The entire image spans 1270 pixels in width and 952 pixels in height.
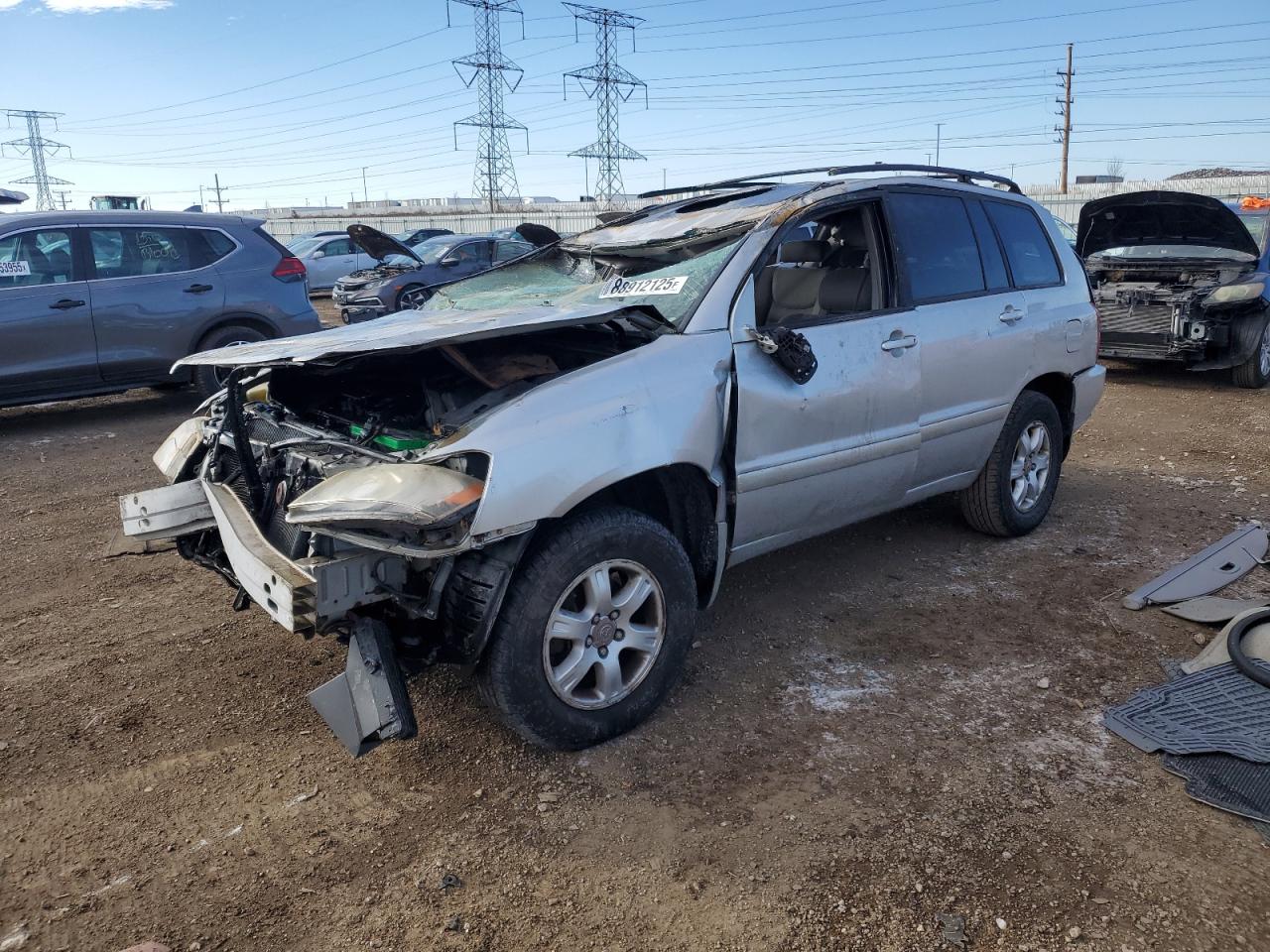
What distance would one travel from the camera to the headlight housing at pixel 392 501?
2.51 meters

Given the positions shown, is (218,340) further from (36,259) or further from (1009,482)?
(1009,482)

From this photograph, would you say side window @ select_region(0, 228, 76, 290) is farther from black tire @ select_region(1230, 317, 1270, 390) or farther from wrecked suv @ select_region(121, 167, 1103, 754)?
black tire @ select_region(1230, 317, 1270, 390)

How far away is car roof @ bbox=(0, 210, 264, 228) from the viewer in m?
7.30

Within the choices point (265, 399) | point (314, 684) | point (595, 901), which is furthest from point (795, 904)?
point (265, 399)

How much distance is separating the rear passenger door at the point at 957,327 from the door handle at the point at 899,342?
0.08 metres

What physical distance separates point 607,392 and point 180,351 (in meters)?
6.16

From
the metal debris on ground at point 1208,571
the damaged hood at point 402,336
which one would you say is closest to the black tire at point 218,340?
the damaged hood at point 402,336

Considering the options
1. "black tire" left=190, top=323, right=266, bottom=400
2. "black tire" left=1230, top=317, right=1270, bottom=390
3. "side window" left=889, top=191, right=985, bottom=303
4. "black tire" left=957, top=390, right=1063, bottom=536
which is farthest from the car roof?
"black tire" left=1230, top=317, right=1270, bottom=390

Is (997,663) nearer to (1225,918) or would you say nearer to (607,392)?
(1225,918)

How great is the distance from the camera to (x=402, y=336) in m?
3.03

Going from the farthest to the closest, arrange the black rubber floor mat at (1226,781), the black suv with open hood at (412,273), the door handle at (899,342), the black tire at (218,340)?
the black suv with open hood at (412,273) < the black tire at (218,340) < the door handle at (899,342) < the black rubber floor mat at (1226,781)

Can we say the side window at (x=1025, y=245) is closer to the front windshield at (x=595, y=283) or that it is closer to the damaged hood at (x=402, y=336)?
the front windshield at (x=595, y=283)

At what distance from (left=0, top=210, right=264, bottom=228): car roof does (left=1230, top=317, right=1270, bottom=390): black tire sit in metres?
9.47

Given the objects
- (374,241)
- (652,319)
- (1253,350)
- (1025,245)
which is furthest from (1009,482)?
(1253,350)
